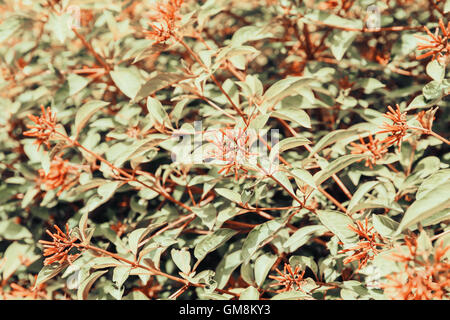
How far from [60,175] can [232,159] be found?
0.62 metres

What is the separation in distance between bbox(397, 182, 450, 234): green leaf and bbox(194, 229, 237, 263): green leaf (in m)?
0.47

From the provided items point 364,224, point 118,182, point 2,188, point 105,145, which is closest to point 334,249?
point 364,224

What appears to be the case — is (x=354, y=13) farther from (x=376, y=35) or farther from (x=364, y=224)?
(x=364, y=224)

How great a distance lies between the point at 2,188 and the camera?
1348 mm

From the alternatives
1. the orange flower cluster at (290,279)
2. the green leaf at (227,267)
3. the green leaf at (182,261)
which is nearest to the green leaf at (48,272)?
the green leaf at (182,261)

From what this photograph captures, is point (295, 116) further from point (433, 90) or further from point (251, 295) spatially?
point (251, 295)

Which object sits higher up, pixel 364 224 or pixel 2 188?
pixel 364 224

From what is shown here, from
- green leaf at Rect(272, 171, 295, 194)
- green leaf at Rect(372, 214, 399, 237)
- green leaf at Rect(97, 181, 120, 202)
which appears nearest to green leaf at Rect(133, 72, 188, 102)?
green leaf at Rect(97, 181, 120, 202)

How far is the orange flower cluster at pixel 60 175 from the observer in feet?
3.71

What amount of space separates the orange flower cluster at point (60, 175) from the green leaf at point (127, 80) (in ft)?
0.96

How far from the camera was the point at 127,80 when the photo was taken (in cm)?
118

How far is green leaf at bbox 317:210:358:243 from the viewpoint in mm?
834
